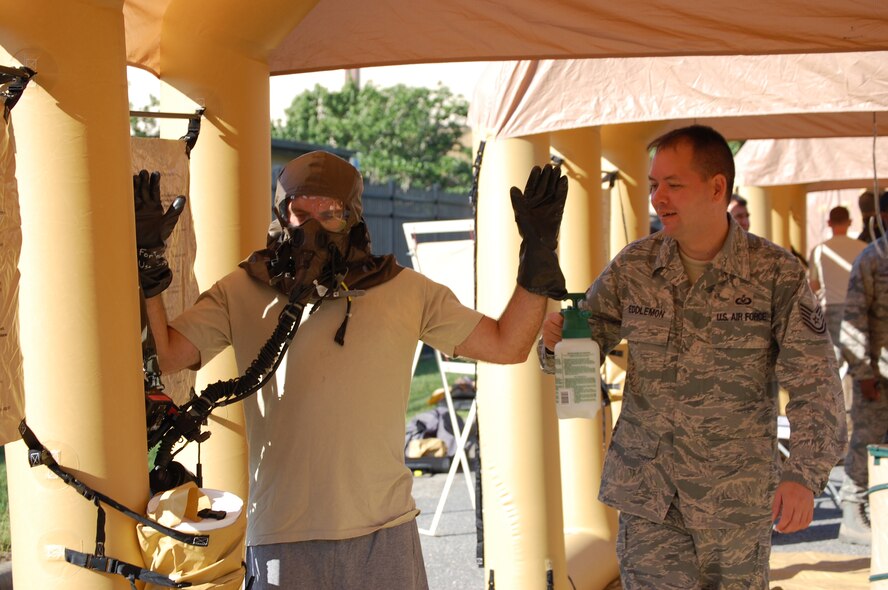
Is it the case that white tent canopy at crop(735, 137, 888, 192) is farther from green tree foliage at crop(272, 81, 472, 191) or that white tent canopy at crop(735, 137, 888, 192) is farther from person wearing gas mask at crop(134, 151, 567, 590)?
green tree foliage at crop(272, 81, 472, 191)

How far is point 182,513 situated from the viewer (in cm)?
278

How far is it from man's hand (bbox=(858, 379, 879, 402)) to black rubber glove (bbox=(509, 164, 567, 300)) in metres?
4.70

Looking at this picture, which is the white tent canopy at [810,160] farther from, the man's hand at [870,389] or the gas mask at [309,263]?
the gas mask at [309,263]

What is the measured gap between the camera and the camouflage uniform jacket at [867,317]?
703 centimetres

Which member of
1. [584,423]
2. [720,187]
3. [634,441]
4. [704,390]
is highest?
[720,187]

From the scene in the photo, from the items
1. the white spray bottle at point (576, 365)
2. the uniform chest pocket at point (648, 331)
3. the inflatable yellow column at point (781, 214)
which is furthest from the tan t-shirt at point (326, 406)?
the inflatable yellow column at point (781, 214)

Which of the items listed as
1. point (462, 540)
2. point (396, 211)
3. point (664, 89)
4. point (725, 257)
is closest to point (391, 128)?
point (396, 211)

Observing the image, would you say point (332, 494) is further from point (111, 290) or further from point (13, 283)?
point (13, 283)

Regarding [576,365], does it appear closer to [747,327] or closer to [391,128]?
[747,327]

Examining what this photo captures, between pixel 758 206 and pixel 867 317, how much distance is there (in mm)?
5595

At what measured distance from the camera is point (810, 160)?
34.4ft

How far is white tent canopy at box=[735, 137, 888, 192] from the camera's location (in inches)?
406

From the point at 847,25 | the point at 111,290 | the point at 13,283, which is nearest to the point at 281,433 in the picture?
the point at 111,290

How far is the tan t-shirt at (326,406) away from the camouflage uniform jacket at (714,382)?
0.74 meters
